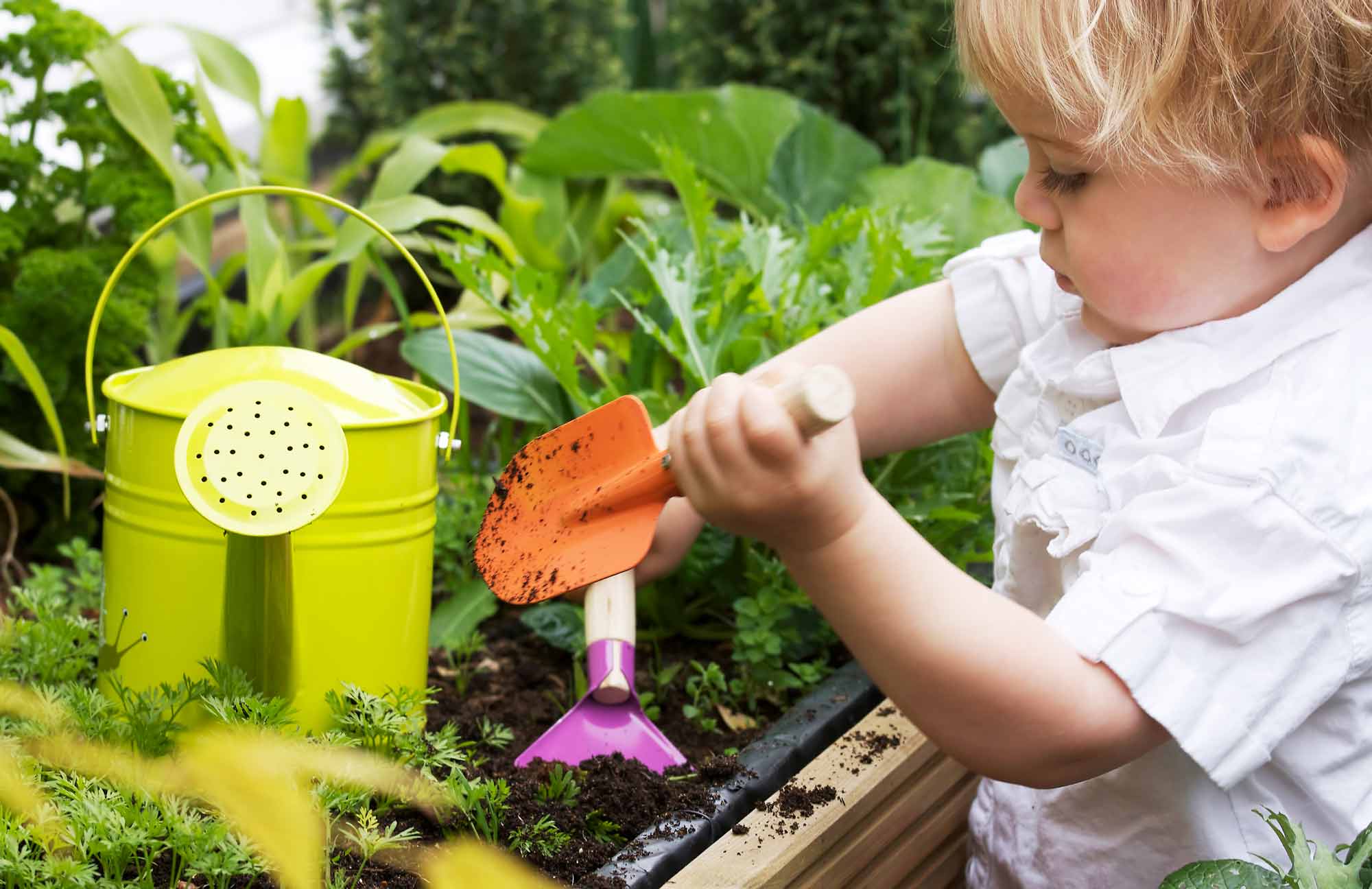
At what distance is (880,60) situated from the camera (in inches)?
107

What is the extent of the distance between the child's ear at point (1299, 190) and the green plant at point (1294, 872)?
42cm

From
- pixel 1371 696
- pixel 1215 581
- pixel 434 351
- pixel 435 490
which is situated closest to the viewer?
pixel 1215 581

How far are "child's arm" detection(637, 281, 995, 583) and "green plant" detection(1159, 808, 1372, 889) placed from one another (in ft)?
1.83

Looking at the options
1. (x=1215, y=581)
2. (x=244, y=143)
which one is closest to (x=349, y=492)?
(x=1215, y=581)

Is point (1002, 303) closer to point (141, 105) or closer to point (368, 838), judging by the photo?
point (368, 838)

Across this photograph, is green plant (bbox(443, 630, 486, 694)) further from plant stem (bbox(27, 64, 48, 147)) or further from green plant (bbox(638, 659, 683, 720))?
plant stem (bbox(27, 64, 48, 147))

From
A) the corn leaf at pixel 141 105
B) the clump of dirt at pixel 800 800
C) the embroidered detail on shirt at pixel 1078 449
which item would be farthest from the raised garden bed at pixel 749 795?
the corn leaf at pixel 141 105

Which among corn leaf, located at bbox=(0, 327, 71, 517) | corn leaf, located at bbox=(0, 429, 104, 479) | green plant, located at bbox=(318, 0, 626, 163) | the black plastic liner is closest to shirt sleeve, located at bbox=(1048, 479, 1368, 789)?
the black plastic liner

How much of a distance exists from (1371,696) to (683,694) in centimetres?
70

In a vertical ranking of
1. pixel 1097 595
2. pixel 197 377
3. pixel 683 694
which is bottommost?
pixel 683 694

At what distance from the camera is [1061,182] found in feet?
3.17

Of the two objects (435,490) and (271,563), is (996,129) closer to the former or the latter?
(435,490)

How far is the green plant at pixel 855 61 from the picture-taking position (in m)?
2.69

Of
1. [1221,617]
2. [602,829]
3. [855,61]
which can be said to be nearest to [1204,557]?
[1221,617]
